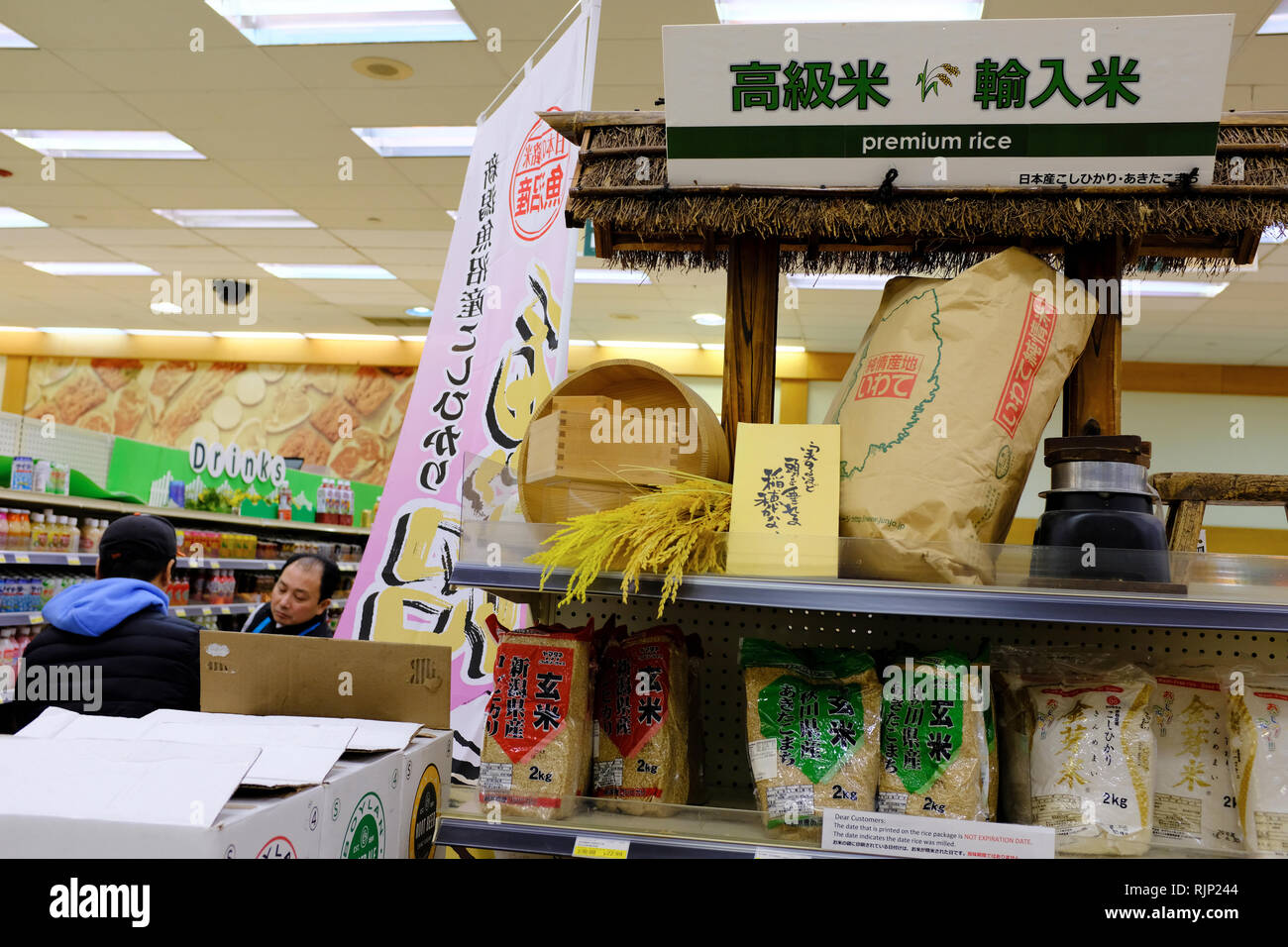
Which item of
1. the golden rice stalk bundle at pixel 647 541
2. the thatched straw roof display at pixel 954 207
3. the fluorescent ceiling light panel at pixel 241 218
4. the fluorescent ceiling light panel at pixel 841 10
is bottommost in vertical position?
the golden rice stalk bundle at pixel 647 541

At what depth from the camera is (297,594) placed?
3.75 meters

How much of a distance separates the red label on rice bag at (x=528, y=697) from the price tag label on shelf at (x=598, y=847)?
0.18 metres

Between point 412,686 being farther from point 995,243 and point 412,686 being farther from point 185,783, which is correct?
point 995,243

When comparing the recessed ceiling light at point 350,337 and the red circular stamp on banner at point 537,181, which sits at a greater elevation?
the recessed ceiling light at point 350,337

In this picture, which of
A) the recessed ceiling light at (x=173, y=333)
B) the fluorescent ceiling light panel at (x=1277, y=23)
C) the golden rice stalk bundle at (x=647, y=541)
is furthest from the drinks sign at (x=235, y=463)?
the fluorescent ceiling light panel at (x=1277, y=23)

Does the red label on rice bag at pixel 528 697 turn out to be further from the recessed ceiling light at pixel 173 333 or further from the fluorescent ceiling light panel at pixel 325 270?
the recessed ceiling light at pixel 173 333

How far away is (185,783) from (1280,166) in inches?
75.4

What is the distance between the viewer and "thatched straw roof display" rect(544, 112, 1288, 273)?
1.60 metres

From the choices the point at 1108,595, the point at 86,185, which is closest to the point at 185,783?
the point at 1108,595

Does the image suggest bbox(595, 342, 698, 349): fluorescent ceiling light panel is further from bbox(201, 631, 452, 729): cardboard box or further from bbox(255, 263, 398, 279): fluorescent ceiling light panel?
bbox(201, 631, 452, 729): cardboard box

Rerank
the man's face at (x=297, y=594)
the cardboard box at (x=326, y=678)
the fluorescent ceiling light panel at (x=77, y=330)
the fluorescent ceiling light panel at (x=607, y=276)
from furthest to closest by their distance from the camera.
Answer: the fluorescent ceiling light panel at (x=77, y=330)
the fluorescent ceiling light panel at (x=607, y=276)
the man's face at (x=297, y=594)
the cardboard box at (x=326, y=678)

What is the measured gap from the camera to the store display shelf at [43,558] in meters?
4.43

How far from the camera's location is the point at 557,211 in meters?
2.84
